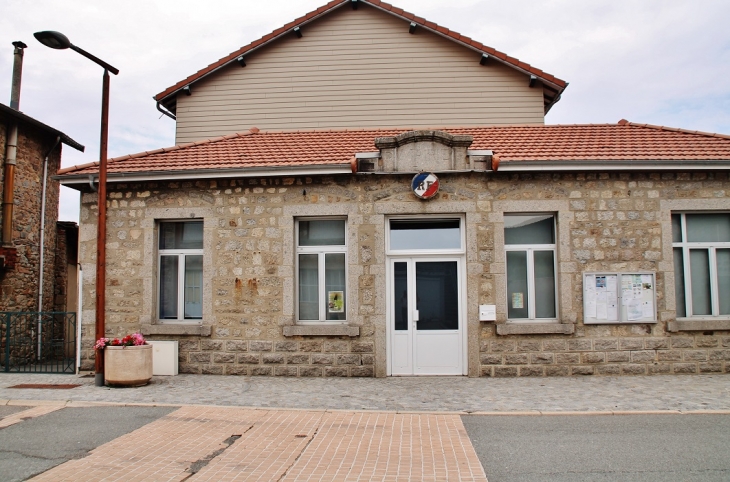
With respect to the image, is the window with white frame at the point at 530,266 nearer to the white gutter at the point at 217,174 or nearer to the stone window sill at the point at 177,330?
the white gutter at the point at 217,174

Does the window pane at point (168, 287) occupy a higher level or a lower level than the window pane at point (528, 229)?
lower

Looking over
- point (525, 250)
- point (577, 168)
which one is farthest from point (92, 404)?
point (577, 168)

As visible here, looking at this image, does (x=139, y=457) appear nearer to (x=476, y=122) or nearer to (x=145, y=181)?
(x=145, y=181)

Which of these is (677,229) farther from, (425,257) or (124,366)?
(124,366)

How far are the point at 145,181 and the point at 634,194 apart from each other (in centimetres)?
860

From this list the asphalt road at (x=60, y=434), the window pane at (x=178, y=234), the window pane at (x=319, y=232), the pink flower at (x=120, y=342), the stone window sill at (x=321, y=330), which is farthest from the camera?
the window pane at (x=178, y=234)

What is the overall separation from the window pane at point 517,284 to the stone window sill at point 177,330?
528cm

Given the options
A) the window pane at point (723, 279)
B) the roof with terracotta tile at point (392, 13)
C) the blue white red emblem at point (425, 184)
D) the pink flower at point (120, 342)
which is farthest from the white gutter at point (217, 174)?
the window pane at point (723, 279)

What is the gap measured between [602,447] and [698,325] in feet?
16.8

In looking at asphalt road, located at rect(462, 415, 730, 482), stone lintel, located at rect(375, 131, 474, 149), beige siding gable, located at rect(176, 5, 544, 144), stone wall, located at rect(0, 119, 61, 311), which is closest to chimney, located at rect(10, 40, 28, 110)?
stone wall, located at rect(0, 119, 61, 311)

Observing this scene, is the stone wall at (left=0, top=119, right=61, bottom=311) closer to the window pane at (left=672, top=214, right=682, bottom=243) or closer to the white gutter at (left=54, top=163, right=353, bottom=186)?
the white gutter at (left=54, top=163, right=353, bottom=186)

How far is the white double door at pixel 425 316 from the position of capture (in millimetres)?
10141

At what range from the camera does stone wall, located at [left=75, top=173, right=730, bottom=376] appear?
32.7 feet

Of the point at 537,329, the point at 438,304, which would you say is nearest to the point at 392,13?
the point at 438,304
